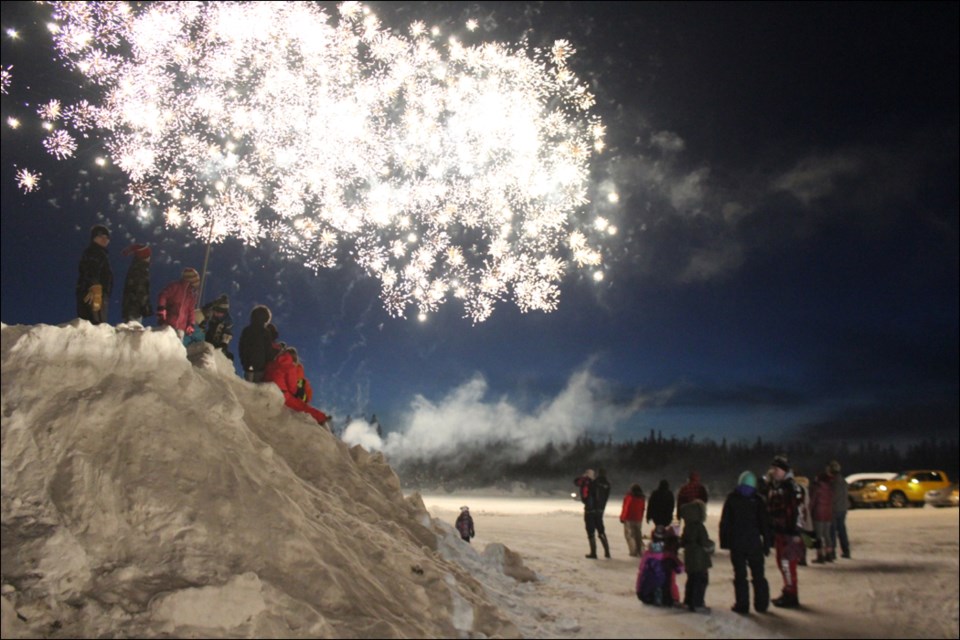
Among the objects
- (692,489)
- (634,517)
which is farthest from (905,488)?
(692,489)

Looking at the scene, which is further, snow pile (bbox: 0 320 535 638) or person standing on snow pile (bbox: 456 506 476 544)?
person standing on snow pile (bbox: 456 506 476 544)

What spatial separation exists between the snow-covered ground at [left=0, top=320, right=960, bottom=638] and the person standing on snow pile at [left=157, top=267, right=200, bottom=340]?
39.1 inches

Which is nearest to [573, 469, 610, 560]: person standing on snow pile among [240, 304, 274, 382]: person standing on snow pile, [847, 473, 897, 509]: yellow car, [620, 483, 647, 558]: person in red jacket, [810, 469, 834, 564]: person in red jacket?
[620, 483, 647, 558]: person in red jacket

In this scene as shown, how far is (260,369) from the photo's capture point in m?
10.6

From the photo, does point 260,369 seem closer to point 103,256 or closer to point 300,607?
point 103,256

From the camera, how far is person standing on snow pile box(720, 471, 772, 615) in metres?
9.42

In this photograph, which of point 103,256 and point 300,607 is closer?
point 300,607

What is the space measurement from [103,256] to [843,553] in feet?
53.7

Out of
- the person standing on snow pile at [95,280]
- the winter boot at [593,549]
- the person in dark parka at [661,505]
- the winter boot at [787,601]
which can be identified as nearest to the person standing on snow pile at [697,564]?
the winter boot at [787,601]

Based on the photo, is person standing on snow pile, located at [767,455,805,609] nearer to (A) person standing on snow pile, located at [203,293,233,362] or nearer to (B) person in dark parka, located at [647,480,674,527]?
(B) person in dark parka, located at [647,480,674,527]

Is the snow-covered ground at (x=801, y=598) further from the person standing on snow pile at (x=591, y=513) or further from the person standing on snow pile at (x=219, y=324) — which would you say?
the person standing on snow pile at (x=219, y=324)

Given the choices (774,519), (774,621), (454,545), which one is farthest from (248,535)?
(774,519)

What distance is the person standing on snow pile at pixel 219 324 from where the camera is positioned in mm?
10539

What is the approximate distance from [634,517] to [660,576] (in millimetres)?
5685
